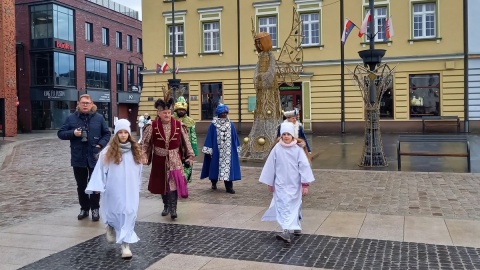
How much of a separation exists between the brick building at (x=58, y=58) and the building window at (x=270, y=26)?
65.7 feet

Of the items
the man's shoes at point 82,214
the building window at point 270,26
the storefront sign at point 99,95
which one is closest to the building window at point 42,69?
the storefront sign at point 99,95

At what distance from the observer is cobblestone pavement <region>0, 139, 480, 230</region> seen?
8.41 m

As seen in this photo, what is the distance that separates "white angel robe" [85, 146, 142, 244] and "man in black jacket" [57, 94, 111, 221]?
1812 mm

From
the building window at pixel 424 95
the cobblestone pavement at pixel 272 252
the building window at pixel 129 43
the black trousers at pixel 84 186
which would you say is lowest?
the cobblestone pavement at pixel 272 252

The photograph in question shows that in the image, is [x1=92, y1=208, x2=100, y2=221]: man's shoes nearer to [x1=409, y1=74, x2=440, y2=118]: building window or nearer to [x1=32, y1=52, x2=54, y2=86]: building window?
[x1=409, y1=74, x2=440, y2=118]: building window

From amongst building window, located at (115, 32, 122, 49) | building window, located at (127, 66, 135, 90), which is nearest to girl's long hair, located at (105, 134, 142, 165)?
building window, located at (115, 32, 122, 49)

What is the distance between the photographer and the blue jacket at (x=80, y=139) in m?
7.77

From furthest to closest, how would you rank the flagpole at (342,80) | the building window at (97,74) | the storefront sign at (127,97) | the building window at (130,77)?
the building window at (130,77), the storefront sign at (127,97), the building window at (97,74), the flagpole at (342,80)

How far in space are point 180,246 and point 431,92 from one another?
2619 centimetres

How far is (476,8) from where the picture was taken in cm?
2788

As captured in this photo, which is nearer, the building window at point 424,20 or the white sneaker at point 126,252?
the white sneaker at point 126,252

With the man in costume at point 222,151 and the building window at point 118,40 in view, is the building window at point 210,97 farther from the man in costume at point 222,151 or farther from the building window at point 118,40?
the building window at point 118,40

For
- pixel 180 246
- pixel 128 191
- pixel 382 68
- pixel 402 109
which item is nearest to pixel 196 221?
pixel 180 246

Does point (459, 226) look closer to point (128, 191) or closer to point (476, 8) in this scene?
point (128, 191)
